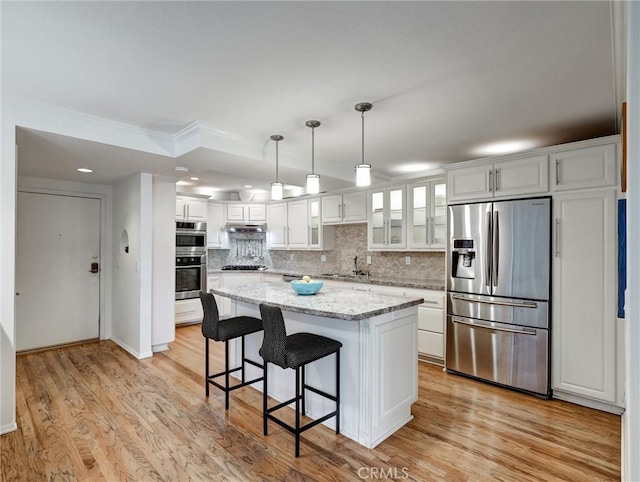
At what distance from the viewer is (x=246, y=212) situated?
659 cm

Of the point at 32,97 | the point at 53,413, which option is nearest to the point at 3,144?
the point at 32,97

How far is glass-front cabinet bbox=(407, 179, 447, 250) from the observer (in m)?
4.27

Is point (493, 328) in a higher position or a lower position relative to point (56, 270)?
lower

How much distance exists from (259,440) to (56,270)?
394 centimetres

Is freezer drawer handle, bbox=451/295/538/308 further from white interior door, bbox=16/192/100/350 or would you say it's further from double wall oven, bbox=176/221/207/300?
white interior door, bbox=16/192/100/350

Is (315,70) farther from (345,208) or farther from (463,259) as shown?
(345,208)

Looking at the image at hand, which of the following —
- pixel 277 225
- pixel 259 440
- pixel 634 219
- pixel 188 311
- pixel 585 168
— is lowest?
pixel 259 440

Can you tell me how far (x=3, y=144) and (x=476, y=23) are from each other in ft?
10.3

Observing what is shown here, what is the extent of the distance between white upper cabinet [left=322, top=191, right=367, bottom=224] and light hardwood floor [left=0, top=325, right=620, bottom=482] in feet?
8.54

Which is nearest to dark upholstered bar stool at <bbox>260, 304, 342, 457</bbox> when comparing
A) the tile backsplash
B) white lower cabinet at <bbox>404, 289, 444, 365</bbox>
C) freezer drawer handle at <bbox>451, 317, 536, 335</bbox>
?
freezer drawer handle at <bbox>451, 317, 536, 335</bbox>

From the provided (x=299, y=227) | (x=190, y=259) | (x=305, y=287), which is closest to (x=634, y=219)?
(x=305, y=287)

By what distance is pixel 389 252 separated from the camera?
5195mm

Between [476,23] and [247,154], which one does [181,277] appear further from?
[476,23]

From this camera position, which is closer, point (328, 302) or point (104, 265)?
point (328, 302)
